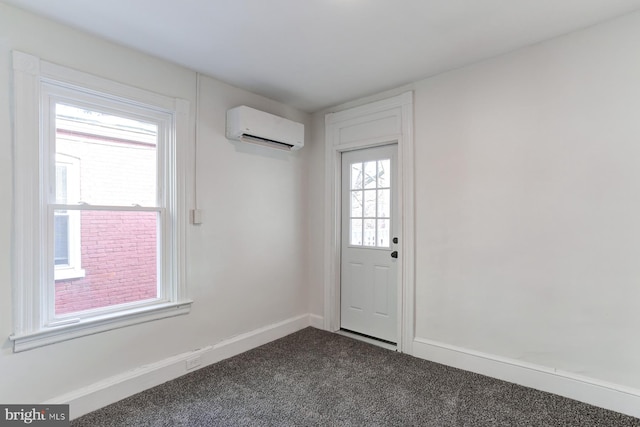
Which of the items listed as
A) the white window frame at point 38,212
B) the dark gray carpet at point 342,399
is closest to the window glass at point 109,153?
the white window frame at point 38,212

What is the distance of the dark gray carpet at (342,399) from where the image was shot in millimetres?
2053

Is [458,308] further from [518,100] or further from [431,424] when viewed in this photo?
[518,100]

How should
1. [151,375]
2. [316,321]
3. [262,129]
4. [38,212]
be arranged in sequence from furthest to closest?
[316,321]
[262,129]
[151,375]
[38,212]

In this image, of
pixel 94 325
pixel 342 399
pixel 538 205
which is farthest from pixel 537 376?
pixel 94 325

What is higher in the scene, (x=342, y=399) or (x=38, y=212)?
(x=38, y=212)

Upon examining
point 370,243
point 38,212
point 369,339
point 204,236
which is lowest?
point 369,339

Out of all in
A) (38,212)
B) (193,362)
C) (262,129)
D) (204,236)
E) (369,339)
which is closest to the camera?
(38,212)

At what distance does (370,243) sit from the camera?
349cm

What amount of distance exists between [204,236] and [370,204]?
170cm

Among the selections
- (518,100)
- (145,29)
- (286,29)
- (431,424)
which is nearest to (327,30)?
(286,29)

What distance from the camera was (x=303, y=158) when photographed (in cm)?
382

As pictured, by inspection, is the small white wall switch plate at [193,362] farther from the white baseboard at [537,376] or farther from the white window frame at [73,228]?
the white baseboard at [537,376]

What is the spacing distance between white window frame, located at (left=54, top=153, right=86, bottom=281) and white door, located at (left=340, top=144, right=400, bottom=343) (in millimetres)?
2404

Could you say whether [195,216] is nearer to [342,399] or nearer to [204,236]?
[204,236]
